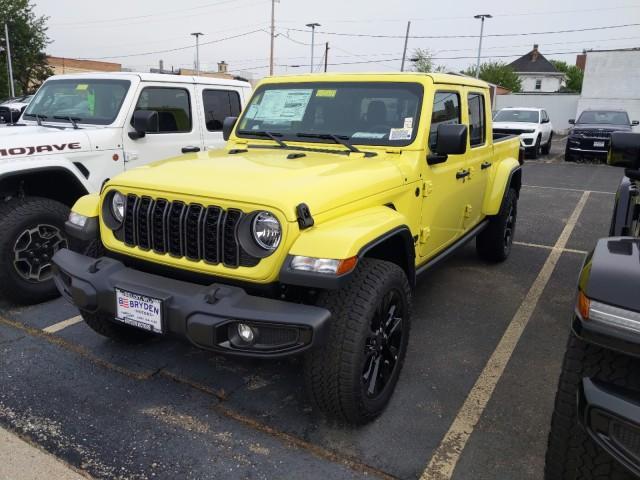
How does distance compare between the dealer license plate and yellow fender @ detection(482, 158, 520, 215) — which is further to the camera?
yellow fender @ detection(482, 158, 520, 215)

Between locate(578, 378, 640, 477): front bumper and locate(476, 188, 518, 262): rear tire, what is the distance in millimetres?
3901

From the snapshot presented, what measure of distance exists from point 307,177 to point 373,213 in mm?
425

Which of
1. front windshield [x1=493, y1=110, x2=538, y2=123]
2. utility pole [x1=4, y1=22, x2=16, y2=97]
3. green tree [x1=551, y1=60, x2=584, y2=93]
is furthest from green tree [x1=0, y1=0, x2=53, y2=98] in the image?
green tree [x1=551, y1=60, x2=584, y2=93]

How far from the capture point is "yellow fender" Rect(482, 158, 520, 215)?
524cm

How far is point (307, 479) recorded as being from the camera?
2.50 m

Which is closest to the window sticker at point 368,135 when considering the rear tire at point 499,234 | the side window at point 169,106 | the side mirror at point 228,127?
the side mirror at point 228,127

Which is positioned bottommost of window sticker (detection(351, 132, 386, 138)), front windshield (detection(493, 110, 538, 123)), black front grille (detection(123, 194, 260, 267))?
black front grille (detection(123, 194, 260, 267))

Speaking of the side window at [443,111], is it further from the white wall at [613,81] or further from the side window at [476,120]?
the white wall at [613,81]

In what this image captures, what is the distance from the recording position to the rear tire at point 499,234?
18.4 ft

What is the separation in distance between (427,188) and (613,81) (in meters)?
34.2

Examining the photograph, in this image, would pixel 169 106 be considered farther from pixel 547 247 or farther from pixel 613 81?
pixel 613 81

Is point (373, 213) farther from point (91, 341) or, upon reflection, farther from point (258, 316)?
point (91, 341)

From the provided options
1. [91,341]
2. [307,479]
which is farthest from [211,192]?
[91,341]

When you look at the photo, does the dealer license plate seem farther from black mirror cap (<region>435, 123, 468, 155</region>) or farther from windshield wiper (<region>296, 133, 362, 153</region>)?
black mirror cap (<region>435, 123, 468, 155</region>)
